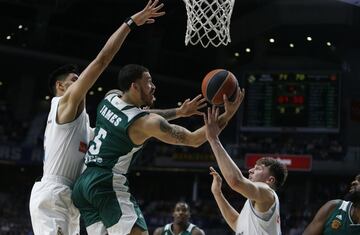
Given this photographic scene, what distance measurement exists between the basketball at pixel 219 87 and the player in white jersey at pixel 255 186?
0.33 metres

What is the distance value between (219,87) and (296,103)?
1543cm

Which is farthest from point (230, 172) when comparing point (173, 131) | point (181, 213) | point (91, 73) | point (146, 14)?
point (181, 213)

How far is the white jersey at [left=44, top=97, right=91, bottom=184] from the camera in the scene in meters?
4.61

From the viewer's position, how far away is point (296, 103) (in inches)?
773

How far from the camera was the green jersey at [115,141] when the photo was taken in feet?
14.3

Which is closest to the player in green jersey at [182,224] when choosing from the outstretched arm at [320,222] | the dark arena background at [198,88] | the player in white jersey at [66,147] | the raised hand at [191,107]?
the outstretched arm at [320,222]

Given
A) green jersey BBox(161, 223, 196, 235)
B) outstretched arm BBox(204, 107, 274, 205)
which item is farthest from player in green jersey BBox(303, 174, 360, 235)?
green jersey BBox(161, 223, 196, 235)

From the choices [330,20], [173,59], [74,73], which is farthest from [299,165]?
[74,73]

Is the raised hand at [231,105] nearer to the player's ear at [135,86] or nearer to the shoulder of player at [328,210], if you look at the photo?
the player's ear at [135,86]

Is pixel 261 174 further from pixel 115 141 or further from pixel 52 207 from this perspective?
pixel 52 207

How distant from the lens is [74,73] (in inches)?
195

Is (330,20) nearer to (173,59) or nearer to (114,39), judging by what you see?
(173,59)

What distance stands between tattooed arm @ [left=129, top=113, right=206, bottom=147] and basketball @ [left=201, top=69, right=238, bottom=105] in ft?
0.97

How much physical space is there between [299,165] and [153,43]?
7354 mm
